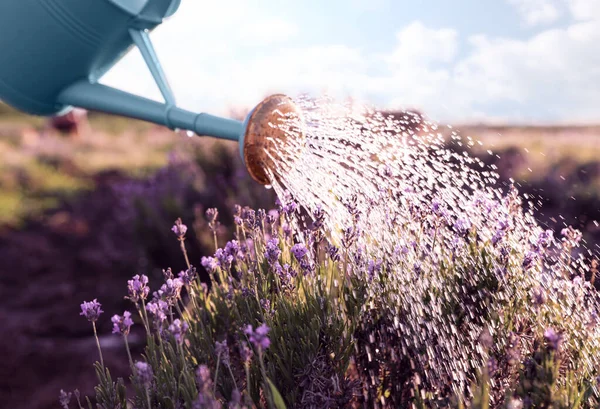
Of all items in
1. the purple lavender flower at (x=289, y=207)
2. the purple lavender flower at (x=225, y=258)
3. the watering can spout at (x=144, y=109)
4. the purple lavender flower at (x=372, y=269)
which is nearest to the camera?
the purple lavender flower at (x=372, y=269)

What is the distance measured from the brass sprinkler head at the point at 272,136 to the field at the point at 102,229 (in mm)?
1009

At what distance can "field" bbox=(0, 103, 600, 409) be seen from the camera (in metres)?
3.86

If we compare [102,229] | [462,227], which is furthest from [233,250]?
[102,229]

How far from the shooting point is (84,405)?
10.6 feet

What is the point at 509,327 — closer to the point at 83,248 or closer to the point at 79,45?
the point at 79,45

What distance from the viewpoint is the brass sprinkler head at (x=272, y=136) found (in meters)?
2.16

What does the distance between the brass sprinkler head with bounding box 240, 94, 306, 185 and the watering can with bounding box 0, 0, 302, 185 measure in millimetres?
102

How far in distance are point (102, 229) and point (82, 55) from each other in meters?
4.29

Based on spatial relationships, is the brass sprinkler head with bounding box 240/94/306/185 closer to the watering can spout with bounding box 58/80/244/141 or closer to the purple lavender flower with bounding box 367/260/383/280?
the watering can spout with bounding box 58/80/244/141

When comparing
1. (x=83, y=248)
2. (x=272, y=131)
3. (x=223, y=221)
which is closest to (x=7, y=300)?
(x=83, y=248)

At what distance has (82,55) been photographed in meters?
2.79

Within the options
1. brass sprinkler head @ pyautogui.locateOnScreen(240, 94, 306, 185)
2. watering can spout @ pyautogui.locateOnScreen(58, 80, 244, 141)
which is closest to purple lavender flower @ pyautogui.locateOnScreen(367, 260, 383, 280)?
brass sprinkler head @ pyautogui.locateOnScreen(240, 94, 306, 185)

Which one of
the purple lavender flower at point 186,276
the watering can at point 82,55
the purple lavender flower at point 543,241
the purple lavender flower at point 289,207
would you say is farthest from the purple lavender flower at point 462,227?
the purple lavender flower at point 186,276

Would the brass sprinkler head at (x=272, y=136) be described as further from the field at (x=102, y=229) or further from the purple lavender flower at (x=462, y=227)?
the field at (x=102, y=229)
